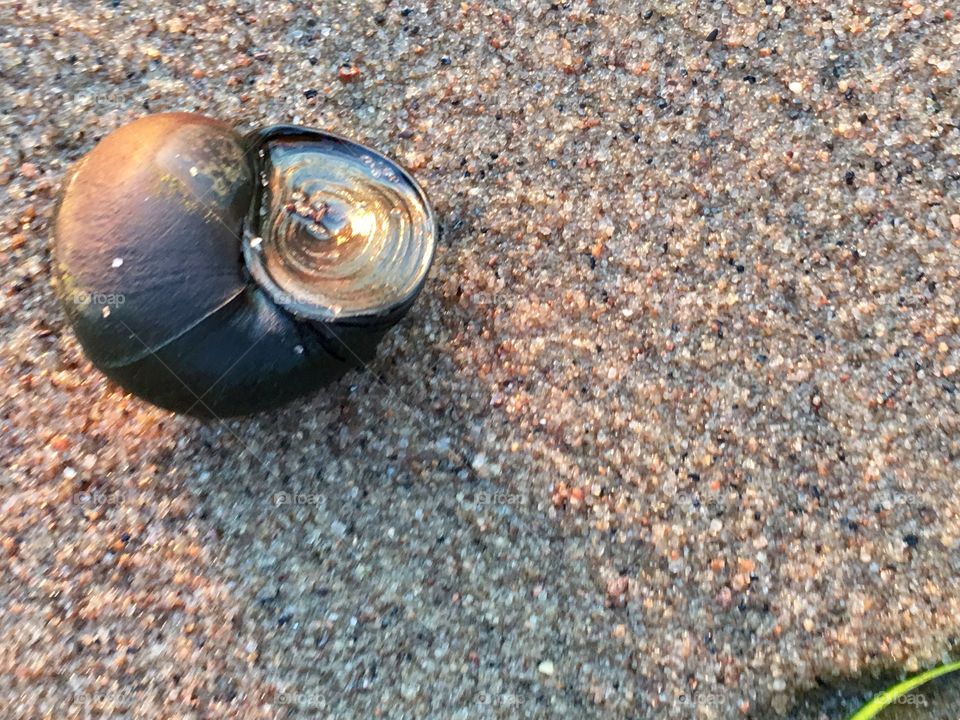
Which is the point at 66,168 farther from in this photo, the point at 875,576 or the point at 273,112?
the point at 875,576

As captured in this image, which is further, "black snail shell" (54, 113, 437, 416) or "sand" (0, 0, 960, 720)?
"sand" (0, 0, 960, 720)

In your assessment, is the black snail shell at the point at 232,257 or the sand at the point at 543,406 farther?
the sand at the point at 543,406

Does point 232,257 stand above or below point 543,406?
above

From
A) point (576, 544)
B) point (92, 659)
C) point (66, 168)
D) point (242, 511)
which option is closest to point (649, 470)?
point (576, 544)
